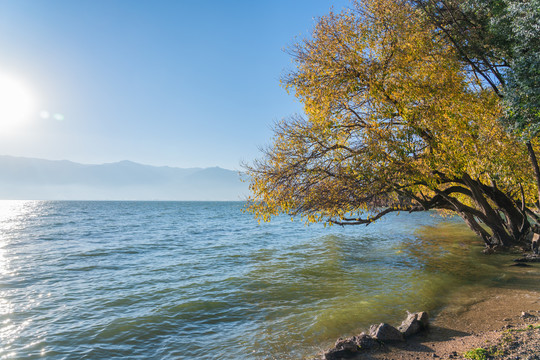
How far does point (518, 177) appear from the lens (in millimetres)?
13820

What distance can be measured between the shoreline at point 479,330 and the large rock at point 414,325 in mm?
151

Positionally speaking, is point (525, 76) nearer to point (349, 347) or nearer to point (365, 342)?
point (365, 342)

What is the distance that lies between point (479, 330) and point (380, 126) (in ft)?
27.6

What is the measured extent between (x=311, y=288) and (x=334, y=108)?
8857mm

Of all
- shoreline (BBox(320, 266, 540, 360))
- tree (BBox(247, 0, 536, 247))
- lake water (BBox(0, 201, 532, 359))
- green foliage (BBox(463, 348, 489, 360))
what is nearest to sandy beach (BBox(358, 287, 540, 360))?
shoreline (BBox(320, 266, 540, 360))

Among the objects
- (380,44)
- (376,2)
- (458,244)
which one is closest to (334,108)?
(380,44)

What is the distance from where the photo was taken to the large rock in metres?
8.91

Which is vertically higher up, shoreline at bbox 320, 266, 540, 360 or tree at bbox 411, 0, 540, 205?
tree at bbox 411, 0, 540, 205

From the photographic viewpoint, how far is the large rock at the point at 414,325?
8.91m

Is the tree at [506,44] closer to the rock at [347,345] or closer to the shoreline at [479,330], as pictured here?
the shoreline at [479,330]

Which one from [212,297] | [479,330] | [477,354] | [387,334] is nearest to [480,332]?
[479,330]

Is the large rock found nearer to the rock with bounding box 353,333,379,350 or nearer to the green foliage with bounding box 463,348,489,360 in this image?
the rock with bounding box 353,333,379,350

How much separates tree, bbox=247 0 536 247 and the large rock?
5.91 m

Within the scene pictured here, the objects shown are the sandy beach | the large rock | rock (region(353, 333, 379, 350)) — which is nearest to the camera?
the sandy beach
